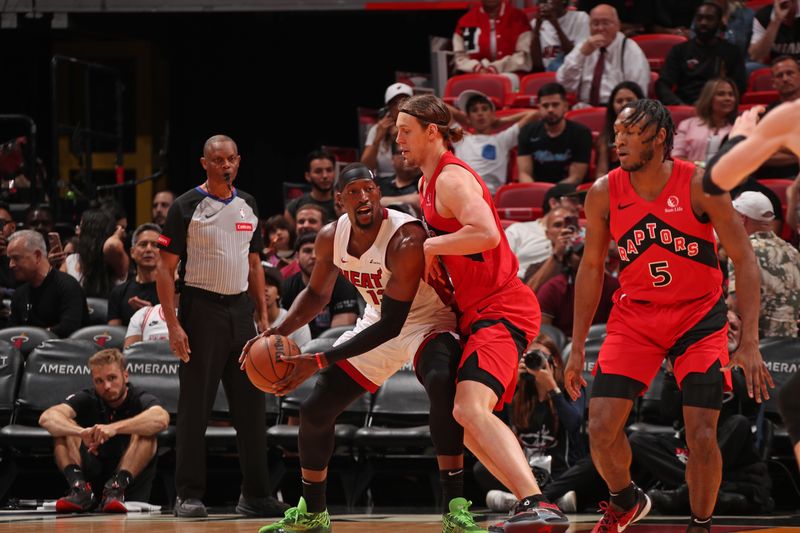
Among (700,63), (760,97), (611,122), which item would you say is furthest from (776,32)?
(611,122)

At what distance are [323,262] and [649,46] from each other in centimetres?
764

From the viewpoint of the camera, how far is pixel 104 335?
29.2 ft

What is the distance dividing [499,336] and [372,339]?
538 millimetres

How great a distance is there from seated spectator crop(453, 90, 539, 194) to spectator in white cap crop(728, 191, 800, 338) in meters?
3.40

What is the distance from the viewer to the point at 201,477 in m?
7.17

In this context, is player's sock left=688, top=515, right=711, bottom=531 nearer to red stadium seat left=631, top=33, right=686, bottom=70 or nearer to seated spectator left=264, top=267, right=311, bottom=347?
seated spectator left=264, top=267, right=311, bottom=347

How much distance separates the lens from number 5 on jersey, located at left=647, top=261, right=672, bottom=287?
5.29 m

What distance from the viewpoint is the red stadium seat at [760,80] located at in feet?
38.0

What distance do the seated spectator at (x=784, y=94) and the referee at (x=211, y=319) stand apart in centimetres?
486

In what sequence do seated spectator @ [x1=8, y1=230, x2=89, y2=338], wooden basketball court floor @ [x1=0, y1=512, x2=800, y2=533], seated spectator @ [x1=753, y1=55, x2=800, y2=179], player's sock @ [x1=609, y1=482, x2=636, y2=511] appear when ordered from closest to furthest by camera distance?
1. player's sock @ [x1=609, y1=482, x2=636, y2=511]
2. wooden basketball court floor @ [x1=0, y1=512, x2=800, y2=533]
3. seated spectator @ [x1=8, y1=230, x2=89, y2=338]
4. seated spectator @ [x1=753, y1=55, x2=800, y2=179]

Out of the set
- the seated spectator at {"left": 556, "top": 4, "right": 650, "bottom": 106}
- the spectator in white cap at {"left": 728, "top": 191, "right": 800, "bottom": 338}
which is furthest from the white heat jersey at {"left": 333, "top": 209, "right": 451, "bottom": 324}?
the seated spectator at {"left": 556, "top": 4, "right": 650, "bottom": 106}

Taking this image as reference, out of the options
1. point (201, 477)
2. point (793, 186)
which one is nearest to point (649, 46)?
point (793, 186)

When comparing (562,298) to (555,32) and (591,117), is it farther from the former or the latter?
(555,32)

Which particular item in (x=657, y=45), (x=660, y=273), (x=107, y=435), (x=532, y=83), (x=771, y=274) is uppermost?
(x=657, y=45)
